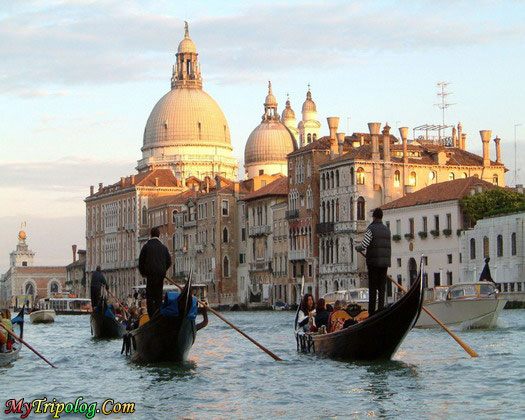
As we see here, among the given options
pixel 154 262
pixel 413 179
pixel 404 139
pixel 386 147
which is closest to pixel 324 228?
pixel 413 179

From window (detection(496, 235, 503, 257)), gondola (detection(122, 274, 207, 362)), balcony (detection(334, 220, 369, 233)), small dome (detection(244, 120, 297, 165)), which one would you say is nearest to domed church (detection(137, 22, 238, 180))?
small dome (detection(244, 120, 297, 165))

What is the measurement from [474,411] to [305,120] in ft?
340

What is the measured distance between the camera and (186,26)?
5153 inches

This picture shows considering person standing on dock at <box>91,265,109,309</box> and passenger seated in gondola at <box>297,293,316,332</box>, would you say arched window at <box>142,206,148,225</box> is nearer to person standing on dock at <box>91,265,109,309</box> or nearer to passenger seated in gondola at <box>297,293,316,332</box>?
person standing on dock at <box>91,265,109,309</box>

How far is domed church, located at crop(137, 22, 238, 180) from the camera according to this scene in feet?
400

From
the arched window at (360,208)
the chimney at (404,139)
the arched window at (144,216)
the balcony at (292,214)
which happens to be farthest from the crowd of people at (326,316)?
the arched window at (144,216)

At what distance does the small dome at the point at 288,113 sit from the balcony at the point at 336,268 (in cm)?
5259

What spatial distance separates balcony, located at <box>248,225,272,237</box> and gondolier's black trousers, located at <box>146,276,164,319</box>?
6470 cm

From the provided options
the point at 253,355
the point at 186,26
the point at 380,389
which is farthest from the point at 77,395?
the point at 186,26

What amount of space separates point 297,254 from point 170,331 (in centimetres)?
5905

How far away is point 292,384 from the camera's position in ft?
58.3

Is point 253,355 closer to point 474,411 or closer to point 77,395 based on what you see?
point 77,395

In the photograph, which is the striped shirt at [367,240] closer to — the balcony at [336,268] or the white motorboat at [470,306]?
the white motorboat at [470,306]

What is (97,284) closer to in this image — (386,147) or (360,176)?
(360,176)
